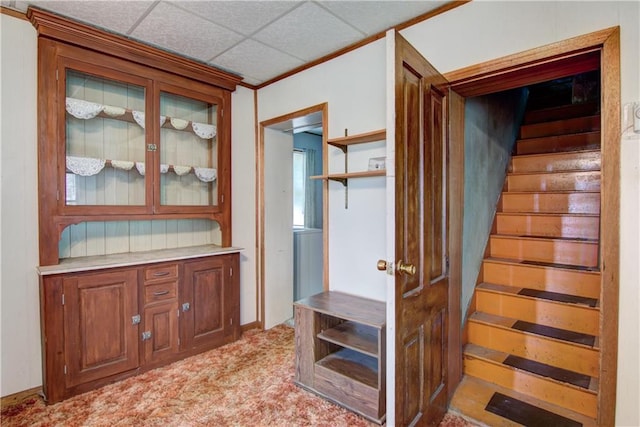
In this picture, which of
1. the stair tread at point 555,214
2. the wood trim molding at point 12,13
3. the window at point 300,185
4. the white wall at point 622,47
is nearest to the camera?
the white wall at point 622,47

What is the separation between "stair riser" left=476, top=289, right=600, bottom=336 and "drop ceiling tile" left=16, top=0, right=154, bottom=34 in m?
3.17

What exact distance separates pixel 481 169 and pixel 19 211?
11.1 feet

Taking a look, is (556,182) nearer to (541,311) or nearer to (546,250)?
(546,250)

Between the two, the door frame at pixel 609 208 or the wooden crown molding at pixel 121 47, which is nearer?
the door frame at pixel 609 208

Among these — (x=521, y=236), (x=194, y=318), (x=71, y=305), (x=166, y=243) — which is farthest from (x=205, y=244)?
(x=521, y=236)

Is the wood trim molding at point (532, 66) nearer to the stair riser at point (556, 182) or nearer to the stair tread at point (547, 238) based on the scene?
the stair tread at point (547, 238)

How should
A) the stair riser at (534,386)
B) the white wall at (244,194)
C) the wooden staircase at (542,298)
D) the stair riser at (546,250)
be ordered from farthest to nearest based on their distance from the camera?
1. the white wall at (244,194)
2. the stair riser at (546,250)
3. the wooden staircase at (542,298)
4. the stair riser at (534,386)

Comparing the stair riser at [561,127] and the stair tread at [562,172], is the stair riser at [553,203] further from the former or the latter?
the stair riser at [561,127]

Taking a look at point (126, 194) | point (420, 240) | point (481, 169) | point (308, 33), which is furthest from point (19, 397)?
point (481, 169)

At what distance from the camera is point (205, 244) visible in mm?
3287

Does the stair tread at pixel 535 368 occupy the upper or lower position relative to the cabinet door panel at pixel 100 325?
lower

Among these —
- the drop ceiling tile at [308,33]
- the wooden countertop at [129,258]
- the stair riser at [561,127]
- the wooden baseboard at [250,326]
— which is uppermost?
the drop ceiling tile at [308,33]

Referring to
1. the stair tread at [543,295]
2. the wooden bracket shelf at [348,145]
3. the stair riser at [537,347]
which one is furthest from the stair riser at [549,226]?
the wooden bracket shelf at [348,145]

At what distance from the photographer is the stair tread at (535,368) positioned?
6.40ft
